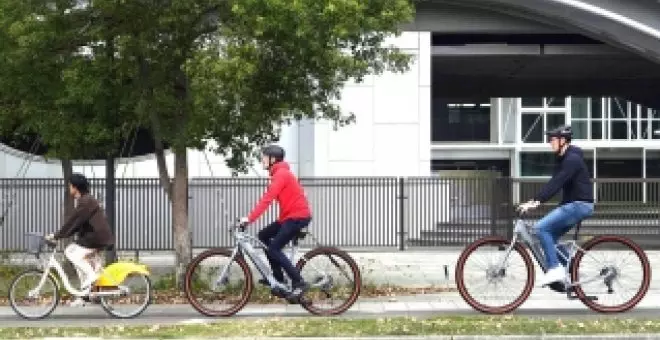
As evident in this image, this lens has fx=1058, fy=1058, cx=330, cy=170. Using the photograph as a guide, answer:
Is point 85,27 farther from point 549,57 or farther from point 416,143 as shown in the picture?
point 549,57

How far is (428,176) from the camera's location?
23562 mm

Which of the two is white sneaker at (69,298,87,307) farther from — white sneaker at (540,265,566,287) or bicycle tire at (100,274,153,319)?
white sneaker at (540,265,566,287)

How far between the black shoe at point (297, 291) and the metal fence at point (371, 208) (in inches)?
436

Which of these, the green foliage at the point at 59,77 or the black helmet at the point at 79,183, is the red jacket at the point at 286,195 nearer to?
the black helmet at the point at 79,183

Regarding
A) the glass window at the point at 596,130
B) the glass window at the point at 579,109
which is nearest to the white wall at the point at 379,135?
the glass window at the point at 579,109

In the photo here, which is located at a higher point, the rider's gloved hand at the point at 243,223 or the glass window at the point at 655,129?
the glass window at the point at 655,129

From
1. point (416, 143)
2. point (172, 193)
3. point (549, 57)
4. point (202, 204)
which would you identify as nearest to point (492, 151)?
point (549, 57)

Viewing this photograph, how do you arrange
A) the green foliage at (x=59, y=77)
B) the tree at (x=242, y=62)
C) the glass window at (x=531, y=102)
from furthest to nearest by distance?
the glass window at (x=531, y=102) → the green foliage at (x=59, y=77) → the tree at (x=242, y=62)

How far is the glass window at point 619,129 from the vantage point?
57.9m

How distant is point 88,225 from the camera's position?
1134cm

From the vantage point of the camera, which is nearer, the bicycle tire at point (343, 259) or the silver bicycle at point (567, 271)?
the silver bicycle at point (567, 271)

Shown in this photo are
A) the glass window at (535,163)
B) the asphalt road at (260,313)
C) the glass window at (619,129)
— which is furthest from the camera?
the glass window at (535,163)

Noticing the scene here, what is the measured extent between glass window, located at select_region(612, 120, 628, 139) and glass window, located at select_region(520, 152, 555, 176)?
141 inches

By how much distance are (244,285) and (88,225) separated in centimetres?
187
